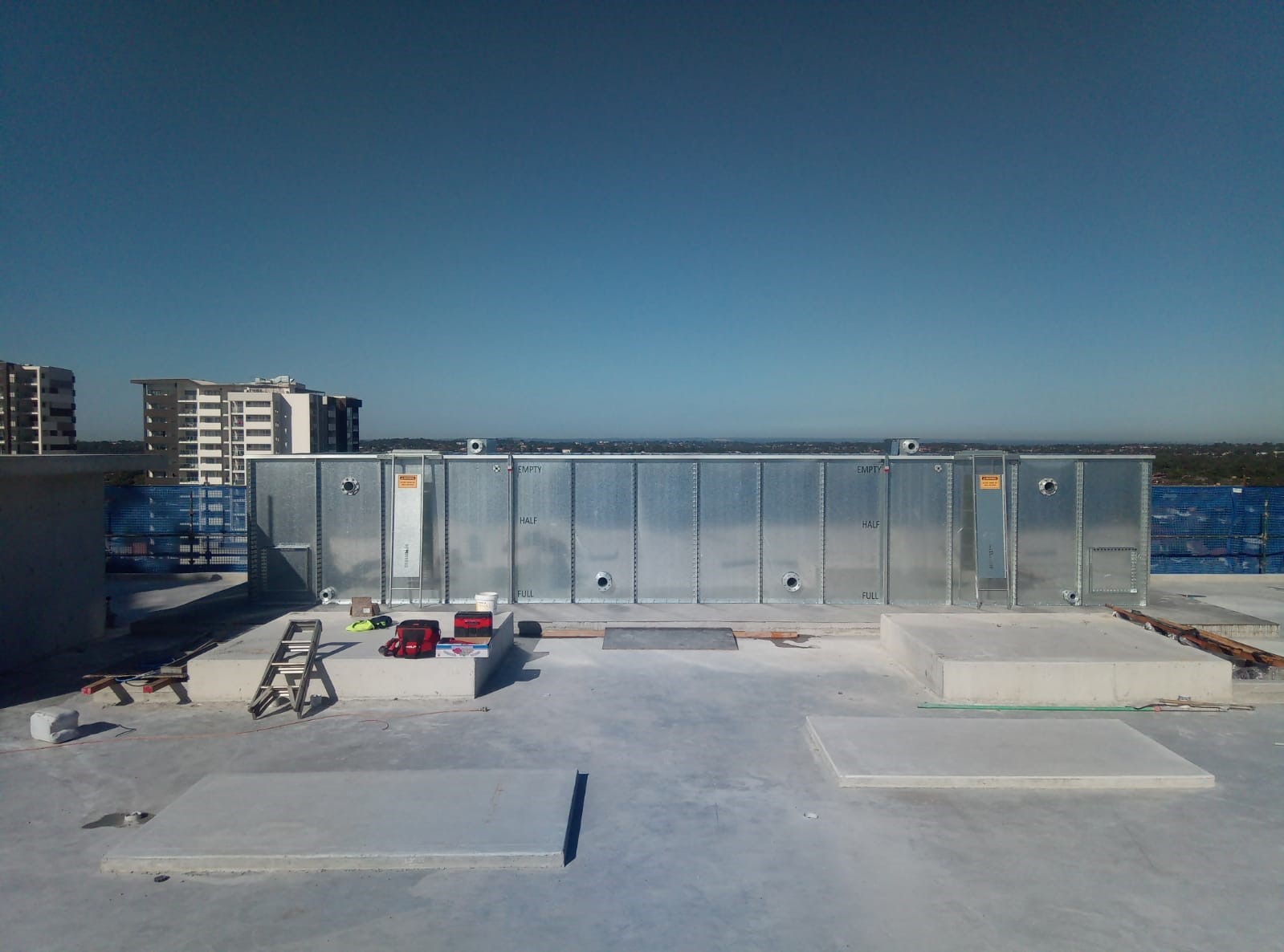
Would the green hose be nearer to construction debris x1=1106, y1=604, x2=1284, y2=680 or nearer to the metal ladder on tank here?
construction debris x1=1106, y1=604, x2=1284, y2=680

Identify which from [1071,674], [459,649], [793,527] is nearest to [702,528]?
[793,527]

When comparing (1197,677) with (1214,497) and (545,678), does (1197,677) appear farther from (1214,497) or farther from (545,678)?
(1214,497)

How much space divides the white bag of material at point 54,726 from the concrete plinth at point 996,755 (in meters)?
8.36

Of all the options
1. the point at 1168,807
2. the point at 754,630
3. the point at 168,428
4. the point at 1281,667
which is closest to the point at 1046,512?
the point at 1281,667

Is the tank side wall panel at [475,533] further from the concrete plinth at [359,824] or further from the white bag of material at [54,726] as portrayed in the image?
the concrete plinth at [359,824]

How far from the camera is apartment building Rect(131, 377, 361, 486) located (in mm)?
35094

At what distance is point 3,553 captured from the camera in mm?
11422

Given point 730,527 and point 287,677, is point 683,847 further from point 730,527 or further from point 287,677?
point 730,527

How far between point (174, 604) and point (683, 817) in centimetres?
1271

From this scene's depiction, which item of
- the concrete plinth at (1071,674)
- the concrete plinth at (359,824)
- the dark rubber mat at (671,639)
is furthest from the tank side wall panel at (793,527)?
the concrete plinth at (359,824)

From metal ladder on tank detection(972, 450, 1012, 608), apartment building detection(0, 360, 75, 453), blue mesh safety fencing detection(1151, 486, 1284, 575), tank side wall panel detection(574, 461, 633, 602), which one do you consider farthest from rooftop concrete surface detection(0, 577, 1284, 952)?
blue mesh safety fencing detection(1151, 486, 1284, 575)

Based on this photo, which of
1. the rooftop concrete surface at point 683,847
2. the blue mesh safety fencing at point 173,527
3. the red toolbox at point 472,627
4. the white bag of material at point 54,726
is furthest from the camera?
A: the blue mesh safety fencing at point 173,527

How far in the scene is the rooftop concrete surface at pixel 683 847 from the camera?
18.0 feet

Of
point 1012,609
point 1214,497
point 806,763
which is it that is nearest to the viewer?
point 806,763
